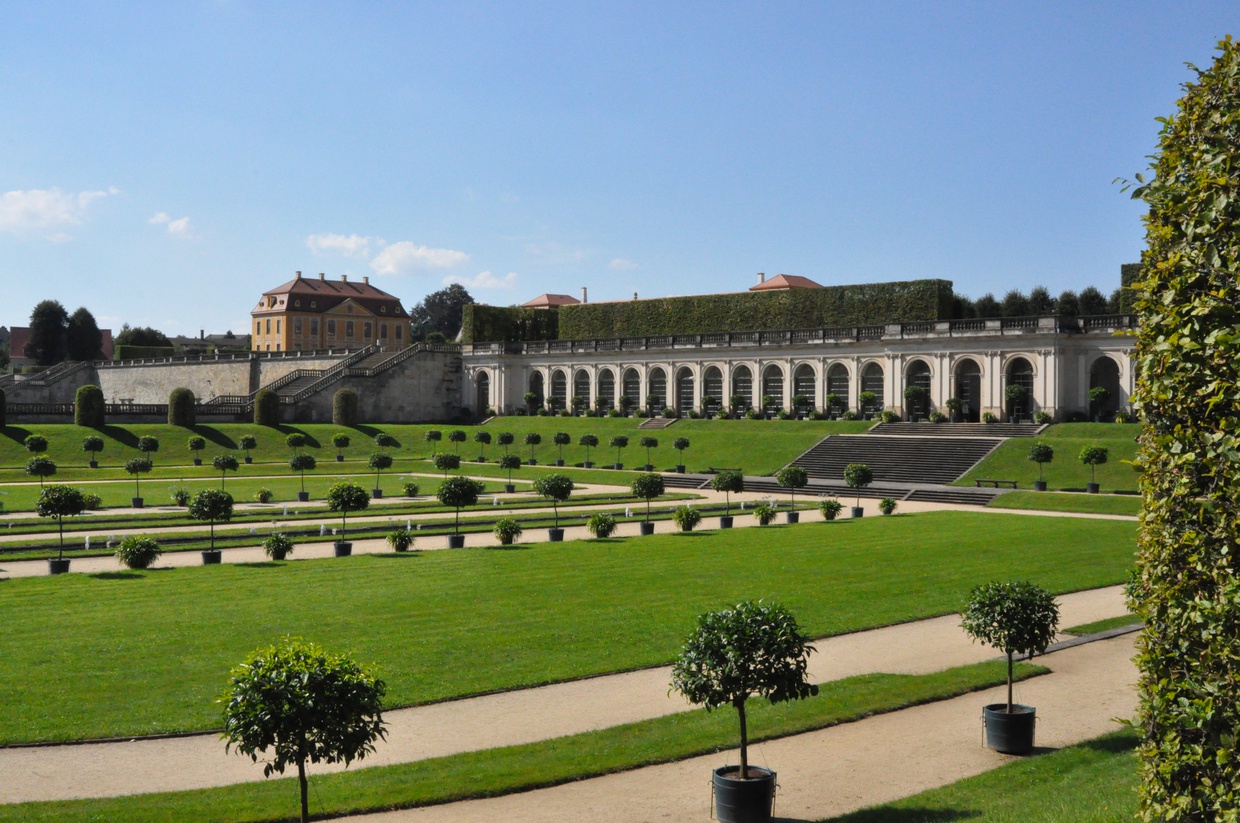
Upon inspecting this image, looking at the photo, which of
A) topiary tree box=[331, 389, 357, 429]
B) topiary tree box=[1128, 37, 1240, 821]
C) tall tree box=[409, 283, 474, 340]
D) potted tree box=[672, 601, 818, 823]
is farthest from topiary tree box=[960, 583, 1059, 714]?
tall tree box=[409, 283, 474, 340]

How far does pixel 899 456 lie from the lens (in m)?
52.2

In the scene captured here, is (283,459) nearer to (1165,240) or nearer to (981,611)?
(981,611)

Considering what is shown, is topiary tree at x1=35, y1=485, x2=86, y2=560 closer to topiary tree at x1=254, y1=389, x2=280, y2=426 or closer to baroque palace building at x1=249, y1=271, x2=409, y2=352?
topiary tree at x1=254, y1=389, x2=280, y2=426

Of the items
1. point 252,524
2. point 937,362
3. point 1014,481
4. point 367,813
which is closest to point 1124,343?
point 937,362

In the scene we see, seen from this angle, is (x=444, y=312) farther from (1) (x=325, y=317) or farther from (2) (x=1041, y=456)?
(2) (x=1041, y=456)

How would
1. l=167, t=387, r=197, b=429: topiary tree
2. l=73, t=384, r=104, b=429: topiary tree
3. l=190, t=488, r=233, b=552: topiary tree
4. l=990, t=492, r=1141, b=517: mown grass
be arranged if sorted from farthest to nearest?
l=167, t=387, r=197, b=429: topiary tree → l=73, t=384, r=104, b=429: topiary tree → l=990, t=492, r=1141, b=517: mown grass → l=190, t=488, r=233, b=552: topiary tree

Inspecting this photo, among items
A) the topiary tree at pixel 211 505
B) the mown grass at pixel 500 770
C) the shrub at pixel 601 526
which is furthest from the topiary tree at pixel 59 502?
the mown grass at pixel 500 770

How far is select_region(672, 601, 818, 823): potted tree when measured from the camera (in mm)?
10062

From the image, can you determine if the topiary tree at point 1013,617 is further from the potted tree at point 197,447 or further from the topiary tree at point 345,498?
the potted tree at point 197,447

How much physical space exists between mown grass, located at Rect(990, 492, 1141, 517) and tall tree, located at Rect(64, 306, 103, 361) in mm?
105085

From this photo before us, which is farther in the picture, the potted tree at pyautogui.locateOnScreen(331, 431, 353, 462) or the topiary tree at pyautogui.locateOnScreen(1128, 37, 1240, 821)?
the potted tree at pyautogui.locateOnScreen(331, 431, 353, 462)

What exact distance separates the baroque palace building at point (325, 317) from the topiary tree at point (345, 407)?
4315cm

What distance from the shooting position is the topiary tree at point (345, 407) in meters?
73.5

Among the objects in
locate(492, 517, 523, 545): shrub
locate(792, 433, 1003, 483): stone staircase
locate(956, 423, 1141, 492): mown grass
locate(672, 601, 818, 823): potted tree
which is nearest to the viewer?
locate(672, 601, 818, 823): potted tree
